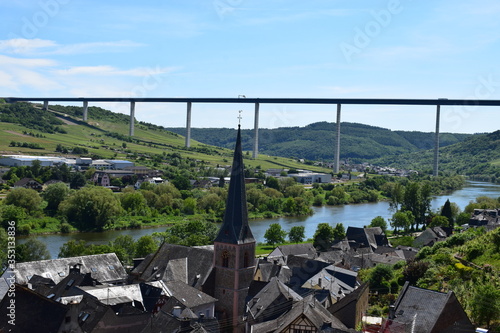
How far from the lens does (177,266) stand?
75.7ft

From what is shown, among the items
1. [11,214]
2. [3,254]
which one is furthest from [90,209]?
[3,254]

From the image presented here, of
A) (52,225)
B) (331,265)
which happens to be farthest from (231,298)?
(52,225)

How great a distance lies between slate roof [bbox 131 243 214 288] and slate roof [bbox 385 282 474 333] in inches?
323

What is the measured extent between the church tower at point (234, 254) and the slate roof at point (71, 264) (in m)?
5.20

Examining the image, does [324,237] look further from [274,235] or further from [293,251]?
[293,251]

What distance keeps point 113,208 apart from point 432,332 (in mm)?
37207

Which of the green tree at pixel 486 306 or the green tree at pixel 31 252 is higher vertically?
the green tree at pixel 486 306

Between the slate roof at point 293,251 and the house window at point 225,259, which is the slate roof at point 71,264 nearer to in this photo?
the house window at point 225,259

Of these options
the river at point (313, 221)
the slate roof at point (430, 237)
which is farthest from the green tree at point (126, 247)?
the slate roof at point (430, 237)

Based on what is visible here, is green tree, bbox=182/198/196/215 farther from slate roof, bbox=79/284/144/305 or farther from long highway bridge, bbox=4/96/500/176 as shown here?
long highway bridge, bbox=4/96/500/176

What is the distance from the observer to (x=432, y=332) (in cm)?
1525

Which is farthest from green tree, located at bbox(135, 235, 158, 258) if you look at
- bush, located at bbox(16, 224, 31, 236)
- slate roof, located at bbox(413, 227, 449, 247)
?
slate roof, located at bbox(413, 227, 449, 247)

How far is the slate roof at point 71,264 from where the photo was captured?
881 inches

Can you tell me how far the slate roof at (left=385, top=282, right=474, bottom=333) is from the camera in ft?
50.5
